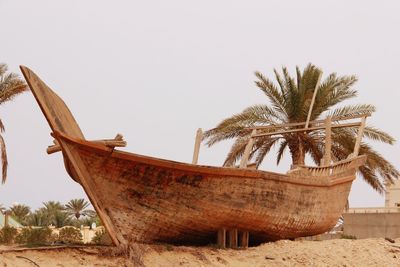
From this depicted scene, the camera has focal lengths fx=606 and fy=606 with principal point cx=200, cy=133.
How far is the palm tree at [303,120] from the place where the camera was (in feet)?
62.1

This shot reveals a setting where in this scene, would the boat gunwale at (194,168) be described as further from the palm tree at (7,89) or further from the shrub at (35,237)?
the palm tree at (7,89)

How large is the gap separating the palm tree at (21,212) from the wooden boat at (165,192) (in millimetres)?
33238

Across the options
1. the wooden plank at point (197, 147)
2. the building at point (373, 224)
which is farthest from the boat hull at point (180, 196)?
the building at point (373, 224)

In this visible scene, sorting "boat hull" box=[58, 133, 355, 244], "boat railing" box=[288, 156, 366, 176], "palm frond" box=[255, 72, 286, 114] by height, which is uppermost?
"palm frond" box=[255, 72, 286, 114]

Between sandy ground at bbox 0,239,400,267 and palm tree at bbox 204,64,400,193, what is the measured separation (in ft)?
20.6

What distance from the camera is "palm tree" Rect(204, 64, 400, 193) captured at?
745 inches

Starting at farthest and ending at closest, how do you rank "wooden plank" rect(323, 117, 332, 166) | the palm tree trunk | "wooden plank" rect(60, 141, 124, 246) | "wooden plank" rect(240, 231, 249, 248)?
the palm tree trunk < "wooden plank" rect(323, 117, 332, 166) < "wooden plank" rect(240, 231, 249, 248) < "wooden plank" rect(60, 141, 124, 246)

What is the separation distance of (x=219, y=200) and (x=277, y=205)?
1.45m

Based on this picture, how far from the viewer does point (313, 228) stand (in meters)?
12.5

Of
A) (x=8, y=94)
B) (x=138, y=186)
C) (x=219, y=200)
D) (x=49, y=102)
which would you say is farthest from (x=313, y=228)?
(x=8, y=94)

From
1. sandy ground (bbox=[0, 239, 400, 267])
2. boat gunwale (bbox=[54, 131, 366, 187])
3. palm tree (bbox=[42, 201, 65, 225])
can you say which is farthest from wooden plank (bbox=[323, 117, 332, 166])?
palm tree (bbox=[42, 201, 65, 225])

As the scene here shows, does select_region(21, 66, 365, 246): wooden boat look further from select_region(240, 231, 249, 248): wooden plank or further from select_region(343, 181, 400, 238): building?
select_region(343, 181, 400, 238): building

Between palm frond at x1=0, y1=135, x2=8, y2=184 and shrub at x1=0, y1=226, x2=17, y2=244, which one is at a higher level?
palm frond at x1=0, y1=135, x2=8, y2=184

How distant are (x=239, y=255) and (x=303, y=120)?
10189mm
